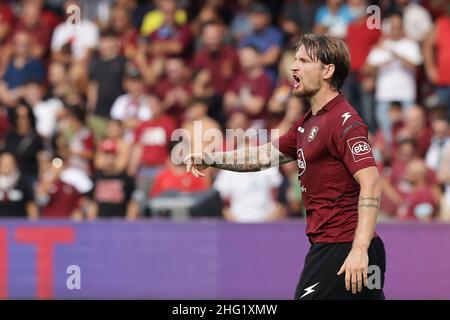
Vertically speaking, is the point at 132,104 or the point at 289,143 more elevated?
the point at 132,104

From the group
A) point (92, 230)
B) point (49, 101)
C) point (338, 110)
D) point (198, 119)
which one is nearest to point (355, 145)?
point (338, 110)

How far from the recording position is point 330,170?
6.56m

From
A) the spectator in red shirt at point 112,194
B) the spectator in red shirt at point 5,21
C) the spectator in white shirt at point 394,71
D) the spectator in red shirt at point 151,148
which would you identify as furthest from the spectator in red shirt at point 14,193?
the spectator in white shirt at point 394,71

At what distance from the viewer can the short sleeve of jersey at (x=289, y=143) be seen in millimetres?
7047

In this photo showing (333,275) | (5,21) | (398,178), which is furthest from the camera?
(5,21)

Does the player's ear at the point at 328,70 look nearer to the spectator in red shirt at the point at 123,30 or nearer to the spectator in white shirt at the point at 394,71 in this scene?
the spectator in white shirt at the point at 394,71

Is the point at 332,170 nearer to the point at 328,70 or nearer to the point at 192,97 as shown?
the point at 328,70

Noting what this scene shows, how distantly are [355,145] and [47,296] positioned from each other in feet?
24.2

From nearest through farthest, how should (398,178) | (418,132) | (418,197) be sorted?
(418,197) → (398,178) → (418,132)

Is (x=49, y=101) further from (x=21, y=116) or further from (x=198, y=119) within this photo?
(x=198, y=119)

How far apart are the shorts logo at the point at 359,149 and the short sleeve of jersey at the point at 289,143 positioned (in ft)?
2.39

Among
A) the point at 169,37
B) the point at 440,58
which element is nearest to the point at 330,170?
the point at 440,58

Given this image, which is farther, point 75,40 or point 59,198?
point 75,40

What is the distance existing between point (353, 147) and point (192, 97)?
8581mm
